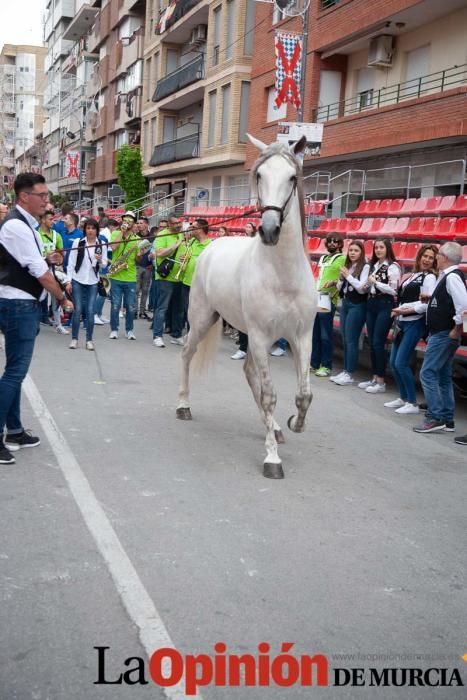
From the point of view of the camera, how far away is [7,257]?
5477mm

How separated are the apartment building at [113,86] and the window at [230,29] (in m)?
15.2

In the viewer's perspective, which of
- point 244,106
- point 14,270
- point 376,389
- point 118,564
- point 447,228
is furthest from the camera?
point 244,106

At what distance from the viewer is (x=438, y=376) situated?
765 centimetres

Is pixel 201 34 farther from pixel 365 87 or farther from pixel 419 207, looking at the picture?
pixel 419 207

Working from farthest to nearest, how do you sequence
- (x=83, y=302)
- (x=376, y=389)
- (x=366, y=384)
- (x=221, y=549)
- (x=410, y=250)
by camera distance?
1. (x=83, y=302)
2. (x=410, y=250)
3. (x=366, y=384)
4. (x=376, y=389)
5. (x=221, y=549)

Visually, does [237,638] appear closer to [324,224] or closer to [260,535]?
[260,535]

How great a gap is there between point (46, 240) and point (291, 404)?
21.7 feet

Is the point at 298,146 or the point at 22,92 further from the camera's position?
the point at 22,92

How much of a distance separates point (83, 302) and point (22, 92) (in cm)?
11392

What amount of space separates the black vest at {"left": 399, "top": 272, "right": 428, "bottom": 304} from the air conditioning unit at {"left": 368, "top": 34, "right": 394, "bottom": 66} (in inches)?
568

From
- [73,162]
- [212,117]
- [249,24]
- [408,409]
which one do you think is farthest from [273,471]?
[73,162]

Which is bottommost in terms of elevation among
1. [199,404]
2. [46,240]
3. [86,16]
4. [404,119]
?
[199,404]

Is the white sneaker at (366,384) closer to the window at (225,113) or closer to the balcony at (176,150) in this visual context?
the window at (225,113)

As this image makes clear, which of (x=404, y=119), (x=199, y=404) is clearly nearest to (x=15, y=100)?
(x=404, y=119)
